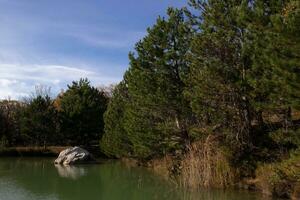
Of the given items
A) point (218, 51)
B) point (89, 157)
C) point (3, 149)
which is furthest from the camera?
point (3, 149)

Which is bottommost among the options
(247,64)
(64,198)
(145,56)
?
(64,198)

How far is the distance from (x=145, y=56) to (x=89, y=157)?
1394 cm

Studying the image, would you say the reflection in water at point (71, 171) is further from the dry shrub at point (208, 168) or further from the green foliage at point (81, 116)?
the green foliage at point (81, 116)

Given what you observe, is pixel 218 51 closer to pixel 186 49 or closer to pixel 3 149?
pixel 186 49

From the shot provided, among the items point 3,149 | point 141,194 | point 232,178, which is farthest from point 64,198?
point 3,149

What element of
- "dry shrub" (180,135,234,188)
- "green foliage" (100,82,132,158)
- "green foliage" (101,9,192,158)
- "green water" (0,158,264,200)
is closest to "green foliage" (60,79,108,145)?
"green foliage" (100,82,132,158)

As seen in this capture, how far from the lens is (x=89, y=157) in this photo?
3606cm

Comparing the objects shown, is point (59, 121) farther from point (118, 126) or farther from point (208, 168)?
point (208, 168)

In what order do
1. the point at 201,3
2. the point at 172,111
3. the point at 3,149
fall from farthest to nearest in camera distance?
1. the point at 3,149
2. the point at 172,111
3. the point at 201,3

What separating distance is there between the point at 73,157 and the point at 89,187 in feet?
45.8

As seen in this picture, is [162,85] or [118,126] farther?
[118,126]

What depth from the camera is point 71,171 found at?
29469mm

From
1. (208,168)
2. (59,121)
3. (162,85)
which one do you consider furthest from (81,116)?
(208,168)

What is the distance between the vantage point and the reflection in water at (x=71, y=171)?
2628 cm
